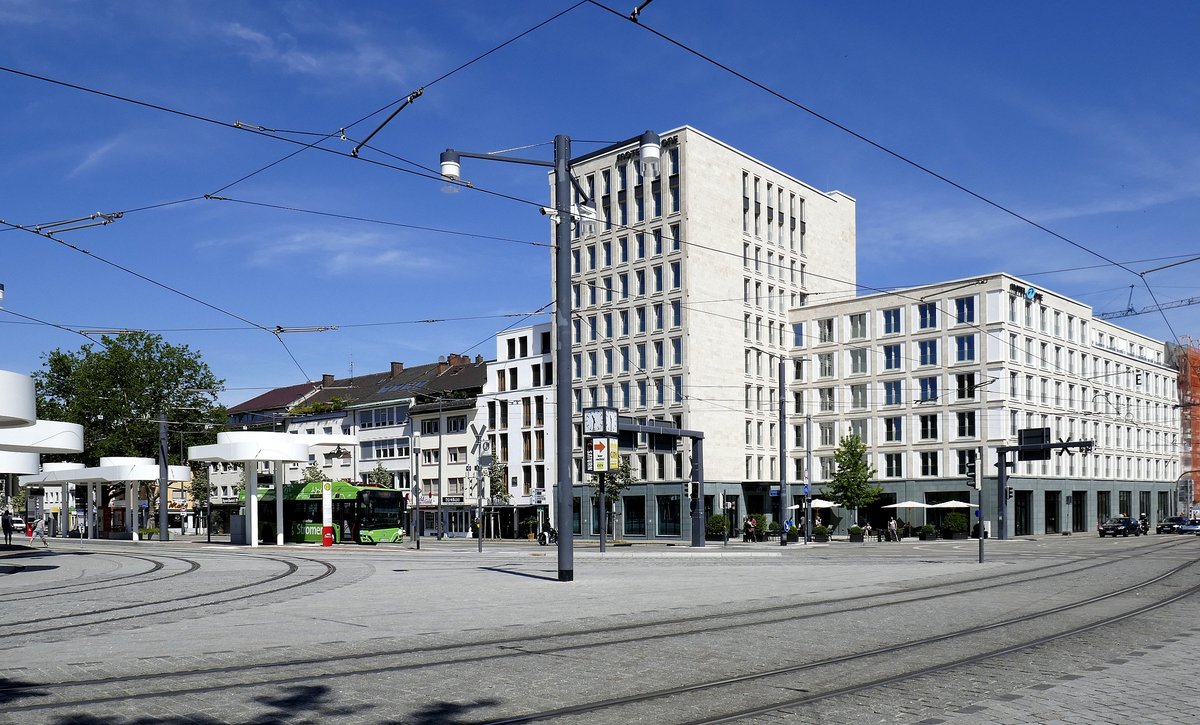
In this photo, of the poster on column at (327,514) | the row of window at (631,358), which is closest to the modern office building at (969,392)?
the row of window at (631,358)

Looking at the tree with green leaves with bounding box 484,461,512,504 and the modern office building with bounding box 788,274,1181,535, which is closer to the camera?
the modern office building with bounding box 788,274,1181,535

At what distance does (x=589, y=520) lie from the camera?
255 feet

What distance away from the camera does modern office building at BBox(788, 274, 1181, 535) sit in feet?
229

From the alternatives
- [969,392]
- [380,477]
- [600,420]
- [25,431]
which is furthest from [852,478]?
[25,431]

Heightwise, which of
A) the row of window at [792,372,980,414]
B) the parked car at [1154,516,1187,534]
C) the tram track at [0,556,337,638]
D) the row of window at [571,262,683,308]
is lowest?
the parked car at [1154,516,1187,534]

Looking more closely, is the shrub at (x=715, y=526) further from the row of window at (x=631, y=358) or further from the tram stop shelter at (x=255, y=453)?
the tram stop shelter at (x=255, y=453)

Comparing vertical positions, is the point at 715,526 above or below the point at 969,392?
below

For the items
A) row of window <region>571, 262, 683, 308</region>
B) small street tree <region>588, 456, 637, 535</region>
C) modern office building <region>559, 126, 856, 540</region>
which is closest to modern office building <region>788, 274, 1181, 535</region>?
modern office building <region>559, 126, 856, 540</region>

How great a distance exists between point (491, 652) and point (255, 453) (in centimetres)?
3887

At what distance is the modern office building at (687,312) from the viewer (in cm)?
7262

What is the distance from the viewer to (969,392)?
232 ft

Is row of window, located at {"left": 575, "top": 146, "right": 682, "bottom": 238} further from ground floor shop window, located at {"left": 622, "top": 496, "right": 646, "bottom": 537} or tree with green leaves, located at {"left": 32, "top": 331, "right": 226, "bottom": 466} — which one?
tree with green leaves, located at {"left": 32, "top": 331, "right": 226, "bottom": 466}

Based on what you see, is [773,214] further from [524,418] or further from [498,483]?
[498,483]

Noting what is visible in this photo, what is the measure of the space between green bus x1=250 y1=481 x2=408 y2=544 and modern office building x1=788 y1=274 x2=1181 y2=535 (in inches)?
975
